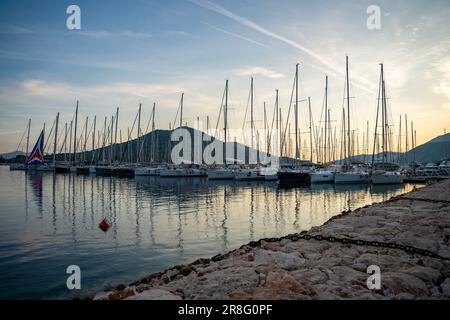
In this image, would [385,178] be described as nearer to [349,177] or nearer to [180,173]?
[349,177]

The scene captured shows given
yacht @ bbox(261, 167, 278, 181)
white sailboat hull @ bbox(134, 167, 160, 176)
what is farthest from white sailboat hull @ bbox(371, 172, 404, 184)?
white sailboat hull @ bbox(134, 167, 160, 176)

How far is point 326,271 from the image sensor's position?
21.6ft

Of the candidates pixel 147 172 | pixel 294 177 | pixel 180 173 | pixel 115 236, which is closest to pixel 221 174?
pixel 180 173

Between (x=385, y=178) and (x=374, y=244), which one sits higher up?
(x=374, y=244)

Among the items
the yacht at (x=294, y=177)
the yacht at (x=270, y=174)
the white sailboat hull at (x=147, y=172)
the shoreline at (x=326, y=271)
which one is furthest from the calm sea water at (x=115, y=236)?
the white sailboat hull at (x=147, y=172)

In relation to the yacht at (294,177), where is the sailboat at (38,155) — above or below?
above

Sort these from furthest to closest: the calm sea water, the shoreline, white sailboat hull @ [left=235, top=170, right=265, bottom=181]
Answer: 1. white sailboat hull @ [left=235, top=170, right=265, bottom=181]
2. the calm sea water
3. the shoreline

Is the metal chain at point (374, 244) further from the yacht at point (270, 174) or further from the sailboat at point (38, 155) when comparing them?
the sailboat at point (38, 155)

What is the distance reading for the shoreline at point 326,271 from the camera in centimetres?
554

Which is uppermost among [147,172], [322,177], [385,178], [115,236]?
[147,172]

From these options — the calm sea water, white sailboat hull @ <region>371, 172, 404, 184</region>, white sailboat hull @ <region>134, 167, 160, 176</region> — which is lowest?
the calm sea water

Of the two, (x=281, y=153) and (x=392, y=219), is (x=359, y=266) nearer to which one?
(x=392, y=219)

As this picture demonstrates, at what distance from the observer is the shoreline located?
→ 18.2ft

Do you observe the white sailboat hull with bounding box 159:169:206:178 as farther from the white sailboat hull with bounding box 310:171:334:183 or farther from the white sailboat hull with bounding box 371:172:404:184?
the white sailboat hull with bounding box 371:172:404:184
